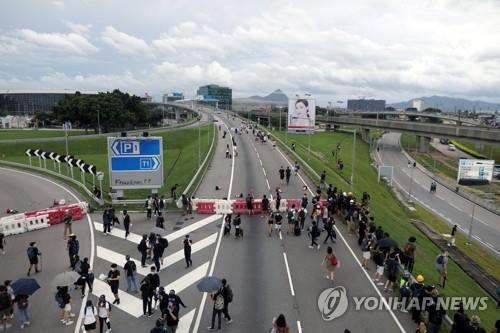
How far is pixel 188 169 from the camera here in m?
45.4

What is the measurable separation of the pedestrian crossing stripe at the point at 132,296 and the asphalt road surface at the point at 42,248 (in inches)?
38.5

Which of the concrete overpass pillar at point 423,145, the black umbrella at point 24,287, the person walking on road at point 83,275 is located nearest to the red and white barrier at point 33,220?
the person walking on road at point 83,275

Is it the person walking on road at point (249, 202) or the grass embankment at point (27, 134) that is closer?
the person walking on road at point (249, 202)

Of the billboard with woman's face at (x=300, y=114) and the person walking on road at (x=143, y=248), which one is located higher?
the billboard with woman's face at (x=300, y=114)

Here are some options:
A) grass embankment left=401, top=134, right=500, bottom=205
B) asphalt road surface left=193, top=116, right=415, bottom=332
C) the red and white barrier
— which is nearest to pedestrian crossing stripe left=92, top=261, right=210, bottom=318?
asphalt road surface left=193, top=116, right=415, bottom=332

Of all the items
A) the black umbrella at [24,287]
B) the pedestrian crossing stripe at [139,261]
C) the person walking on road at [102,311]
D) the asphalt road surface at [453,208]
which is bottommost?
the asphalt road surface at [453,208]

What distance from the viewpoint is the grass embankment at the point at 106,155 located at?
131ft

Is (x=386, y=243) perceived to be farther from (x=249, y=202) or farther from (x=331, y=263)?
(x=249, y=202)

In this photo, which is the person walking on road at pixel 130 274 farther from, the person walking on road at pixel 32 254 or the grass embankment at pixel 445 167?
the grass embankment at pixel 445 167

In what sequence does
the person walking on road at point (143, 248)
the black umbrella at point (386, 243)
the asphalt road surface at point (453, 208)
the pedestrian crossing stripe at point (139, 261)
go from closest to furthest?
the black umbrella at point (386, 243) → the person walking on road at point (143, 248) → the pedestrian crossing stripe at point (139, 261) → the asphalt road surface at point (453, 208)

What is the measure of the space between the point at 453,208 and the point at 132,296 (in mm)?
41843

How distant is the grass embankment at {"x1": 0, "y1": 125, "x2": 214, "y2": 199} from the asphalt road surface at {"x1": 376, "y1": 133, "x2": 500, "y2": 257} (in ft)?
90.8

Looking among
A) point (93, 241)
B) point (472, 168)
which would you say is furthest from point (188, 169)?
point (472, 168)

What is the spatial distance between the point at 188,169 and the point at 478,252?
97.5ft
